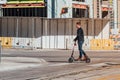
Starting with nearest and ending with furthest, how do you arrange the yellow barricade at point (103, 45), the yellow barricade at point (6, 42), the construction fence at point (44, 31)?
the yellow barricade at point (103, 45), the yellow barricade at point (6, 42), the construction fence at point (44, 31)

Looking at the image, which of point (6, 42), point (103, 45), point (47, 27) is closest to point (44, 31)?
point (47, 27)

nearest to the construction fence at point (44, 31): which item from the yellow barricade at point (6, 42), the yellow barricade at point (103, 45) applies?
the yellow barricade at point (6, 42)

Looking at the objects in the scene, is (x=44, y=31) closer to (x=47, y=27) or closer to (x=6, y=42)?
(x=47, y=27)

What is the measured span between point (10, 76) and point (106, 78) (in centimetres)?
366

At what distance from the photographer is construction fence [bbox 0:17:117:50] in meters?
44.8

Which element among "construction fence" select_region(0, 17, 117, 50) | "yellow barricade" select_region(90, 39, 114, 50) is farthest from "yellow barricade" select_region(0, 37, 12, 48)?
"yellow barricade" select_region(90, 39, 114, 50)

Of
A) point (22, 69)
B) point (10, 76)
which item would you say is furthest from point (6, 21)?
point (10, 76)

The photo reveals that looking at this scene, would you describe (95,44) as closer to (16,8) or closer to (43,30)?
(43,30)

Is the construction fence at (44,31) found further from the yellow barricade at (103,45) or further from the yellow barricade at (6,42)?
the yellow barricade at (103,45)

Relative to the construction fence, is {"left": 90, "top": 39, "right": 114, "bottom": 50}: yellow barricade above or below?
below

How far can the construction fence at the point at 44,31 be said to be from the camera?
147 feet

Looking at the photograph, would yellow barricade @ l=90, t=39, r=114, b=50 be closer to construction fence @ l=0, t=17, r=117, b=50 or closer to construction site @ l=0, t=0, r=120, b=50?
construction site @ l=0, t=0, r=120, b=50

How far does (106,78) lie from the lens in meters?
15.0

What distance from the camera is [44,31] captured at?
4547cm
